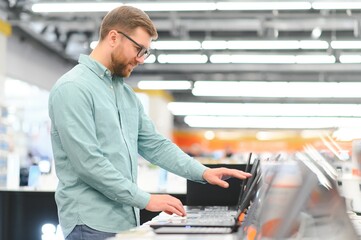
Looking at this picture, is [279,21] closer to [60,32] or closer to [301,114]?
[60,32]

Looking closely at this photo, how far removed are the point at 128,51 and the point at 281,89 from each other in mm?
15272

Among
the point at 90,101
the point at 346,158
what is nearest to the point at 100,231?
the point at 90,101

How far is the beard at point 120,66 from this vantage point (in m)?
2.40

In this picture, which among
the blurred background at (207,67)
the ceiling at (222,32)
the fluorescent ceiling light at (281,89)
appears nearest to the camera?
the blurred background at (207,67)

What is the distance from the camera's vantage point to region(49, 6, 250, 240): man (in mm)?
2191

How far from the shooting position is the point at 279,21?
1285 centimetres

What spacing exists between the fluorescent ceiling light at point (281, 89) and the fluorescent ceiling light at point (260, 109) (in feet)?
11.4

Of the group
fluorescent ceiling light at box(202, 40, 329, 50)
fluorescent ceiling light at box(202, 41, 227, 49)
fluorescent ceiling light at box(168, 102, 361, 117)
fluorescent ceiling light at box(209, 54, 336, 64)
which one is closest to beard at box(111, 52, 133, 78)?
fluorescent ceiling light at box(202, 40, 329, 50)

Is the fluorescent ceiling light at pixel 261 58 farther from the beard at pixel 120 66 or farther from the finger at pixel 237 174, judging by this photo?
→ the beard at pixel 120 66

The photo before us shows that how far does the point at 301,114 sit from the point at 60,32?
34.8ft

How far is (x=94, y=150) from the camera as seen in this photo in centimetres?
220

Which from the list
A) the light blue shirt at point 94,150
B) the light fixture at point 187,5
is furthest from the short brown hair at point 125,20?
the light fixture at point 187,5

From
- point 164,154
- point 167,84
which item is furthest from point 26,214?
point 167,84

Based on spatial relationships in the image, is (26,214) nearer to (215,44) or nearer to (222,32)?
(215,44)
